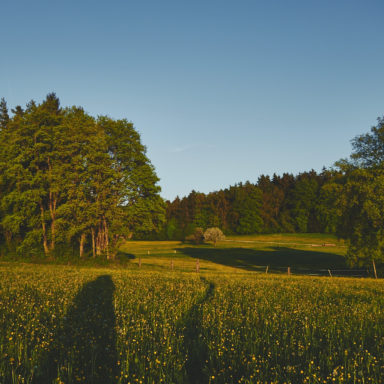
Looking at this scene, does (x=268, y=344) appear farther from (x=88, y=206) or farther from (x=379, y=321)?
(x=88, y=206)

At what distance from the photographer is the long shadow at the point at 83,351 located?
4395mm

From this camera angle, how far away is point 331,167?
112 ft

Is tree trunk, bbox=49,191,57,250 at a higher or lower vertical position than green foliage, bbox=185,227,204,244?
higher

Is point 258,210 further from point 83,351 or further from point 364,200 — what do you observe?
point 83,351

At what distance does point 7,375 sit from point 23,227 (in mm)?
42081

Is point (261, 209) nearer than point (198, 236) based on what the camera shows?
No

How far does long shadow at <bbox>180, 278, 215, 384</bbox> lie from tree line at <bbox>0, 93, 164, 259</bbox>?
1169 inches

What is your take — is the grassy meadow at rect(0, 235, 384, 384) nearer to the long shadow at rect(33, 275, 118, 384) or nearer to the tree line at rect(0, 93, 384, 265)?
the long shadow at rect(33, 275, 118, 384)

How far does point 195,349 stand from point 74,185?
3463 centimetres

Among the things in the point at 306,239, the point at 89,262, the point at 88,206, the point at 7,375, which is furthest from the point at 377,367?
the point at 306,239

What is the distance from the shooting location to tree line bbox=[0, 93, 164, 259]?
35500mm

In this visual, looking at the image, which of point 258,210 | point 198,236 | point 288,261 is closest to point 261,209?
point 258,210

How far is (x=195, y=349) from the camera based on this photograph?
5578 mm

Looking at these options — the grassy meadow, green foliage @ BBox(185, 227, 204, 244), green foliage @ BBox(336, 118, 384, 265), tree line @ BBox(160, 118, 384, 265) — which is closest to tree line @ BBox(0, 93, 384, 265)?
green foliage @ BBox(336, 118, 384, 265)
